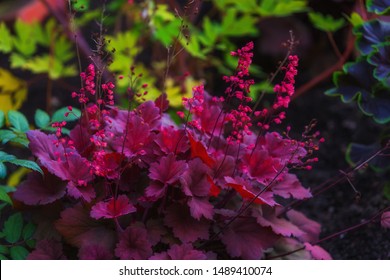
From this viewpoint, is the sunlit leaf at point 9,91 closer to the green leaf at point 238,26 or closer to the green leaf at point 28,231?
the green leaf at point 238,26

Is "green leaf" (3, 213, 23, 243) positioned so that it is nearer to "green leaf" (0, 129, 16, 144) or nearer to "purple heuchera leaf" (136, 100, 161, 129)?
"green leaf" (0, 129, 16, 144)

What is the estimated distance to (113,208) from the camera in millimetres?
1393

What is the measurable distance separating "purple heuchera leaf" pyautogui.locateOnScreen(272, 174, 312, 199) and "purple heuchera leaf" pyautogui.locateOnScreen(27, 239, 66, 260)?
20.5 inches

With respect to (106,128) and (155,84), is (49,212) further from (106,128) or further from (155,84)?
(155,84)

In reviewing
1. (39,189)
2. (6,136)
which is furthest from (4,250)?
(6,136)

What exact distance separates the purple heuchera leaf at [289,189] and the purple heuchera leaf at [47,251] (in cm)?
52

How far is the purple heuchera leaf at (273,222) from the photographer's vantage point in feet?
4.93

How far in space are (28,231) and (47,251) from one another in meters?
0.12

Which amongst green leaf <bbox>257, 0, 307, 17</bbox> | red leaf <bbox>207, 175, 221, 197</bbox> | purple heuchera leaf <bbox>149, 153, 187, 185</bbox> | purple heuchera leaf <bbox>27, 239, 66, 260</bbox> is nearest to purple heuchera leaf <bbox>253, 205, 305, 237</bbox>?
red leaf <bbox>207, 175, 221, 197</bbox>

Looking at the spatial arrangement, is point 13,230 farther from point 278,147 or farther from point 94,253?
point 278,147

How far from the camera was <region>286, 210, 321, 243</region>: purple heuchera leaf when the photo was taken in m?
1.69

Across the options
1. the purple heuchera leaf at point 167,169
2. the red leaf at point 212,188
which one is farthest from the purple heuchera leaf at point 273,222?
the purple heuchera leaf at point 167,169

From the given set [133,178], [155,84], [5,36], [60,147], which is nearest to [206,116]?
[133,178]

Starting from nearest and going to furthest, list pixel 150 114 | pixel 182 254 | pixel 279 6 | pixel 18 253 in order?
pixel 182 254 < pixel 18 253 < pixel 150 114 < pixel 279 6
